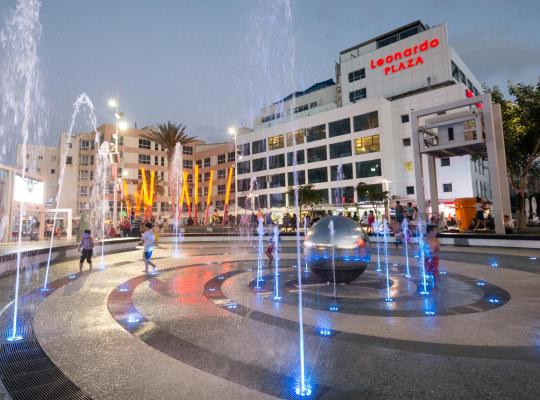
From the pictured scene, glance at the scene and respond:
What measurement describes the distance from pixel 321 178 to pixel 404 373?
5275cm

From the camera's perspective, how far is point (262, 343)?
512 cm

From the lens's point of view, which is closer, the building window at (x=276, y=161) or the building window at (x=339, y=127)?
the building window at (x=339, y=127)

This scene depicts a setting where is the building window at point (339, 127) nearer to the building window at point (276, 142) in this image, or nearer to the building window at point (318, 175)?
the building window at point (318, 175)

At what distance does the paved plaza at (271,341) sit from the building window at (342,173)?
4365 centimetres

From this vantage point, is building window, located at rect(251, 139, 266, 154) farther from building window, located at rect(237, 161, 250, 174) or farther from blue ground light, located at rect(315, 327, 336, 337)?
blue ground light, located at rect(315, 327, 336, 337)

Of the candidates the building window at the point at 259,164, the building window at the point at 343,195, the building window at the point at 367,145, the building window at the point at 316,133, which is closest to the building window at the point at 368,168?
the building window at the point at 367,145

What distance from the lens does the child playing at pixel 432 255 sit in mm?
8616

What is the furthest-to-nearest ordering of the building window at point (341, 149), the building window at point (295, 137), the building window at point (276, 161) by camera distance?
1. the building window at point (276, 161)
2. the building window at point (295, 137)
3. the building window at point (341, 149)

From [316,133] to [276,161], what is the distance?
979cm

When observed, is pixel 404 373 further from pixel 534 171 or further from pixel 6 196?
pixel 534 171

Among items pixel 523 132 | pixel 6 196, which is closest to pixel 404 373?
pixel 523 132

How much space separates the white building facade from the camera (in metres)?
48.1

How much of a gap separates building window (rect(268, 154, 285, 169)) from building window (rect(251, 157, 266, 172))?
1.56 meters

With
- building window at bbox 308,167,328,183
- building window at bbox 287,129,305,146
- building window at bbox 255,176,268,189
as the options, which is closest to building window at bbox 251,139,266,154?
building window at bbox 255,176,268,189
